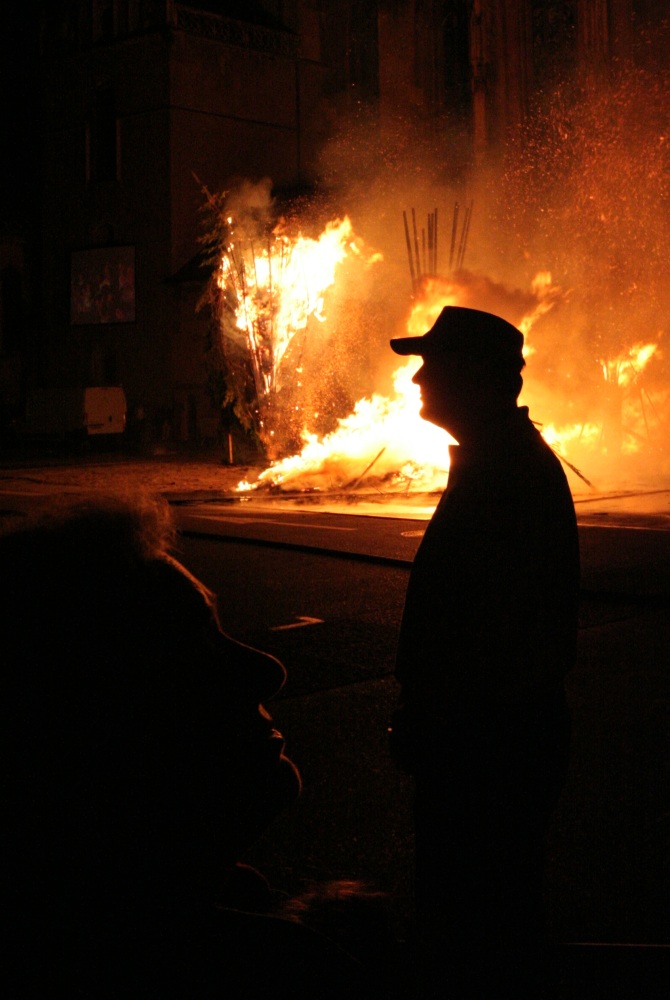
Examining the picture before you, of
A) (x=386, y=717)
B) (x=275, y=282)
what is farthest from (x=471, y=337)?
(x=275, y=282)

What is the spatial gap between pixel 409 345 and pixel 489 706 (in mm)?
1037

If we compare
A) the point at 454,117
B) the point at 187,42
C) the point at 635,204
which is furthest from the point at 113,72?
the point at 635,204

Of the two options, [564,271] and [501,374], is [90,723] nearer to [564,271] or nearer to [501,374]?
[501,374]

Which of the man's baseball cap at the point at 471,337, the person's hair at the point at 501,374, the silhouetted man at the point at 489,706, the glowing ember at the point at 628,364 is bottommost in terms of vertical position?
the silhouetted man at the point at 489,706

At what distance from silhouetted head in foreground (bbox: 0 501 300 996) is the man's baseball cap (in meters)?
1.56

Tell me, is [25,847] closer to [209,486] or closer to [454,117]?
[209,486]

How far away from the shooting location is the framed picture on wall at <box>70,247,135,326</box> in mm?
37625

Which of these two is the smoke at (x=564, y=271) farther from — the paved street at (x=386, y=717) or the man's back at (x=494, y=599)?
the man's back at (x=494, y=599)

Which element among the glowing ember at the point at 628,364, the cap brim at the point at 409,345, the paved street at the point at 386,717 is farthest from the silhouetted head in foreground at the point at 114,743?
the glowing ember at the point at 628,364

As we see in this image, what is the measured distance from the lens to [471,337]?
9.40 feet

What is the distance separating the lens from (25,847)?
51.3 inches

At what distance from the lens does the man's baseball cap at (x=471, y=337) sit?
Result: 2863 mm

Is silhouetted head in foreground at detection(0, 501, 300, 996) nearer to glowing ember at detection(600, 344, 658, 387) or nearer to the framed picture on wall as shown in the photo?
glowing ember at detection(600, 344, 658, 387)

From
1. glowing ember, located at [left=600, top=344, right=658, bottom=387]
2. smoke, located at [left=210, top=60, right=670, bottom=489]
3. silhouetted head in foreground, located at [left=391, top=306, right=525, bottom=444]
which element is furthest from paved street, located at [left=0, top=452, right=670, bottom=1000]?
glowing ember, located at [left=600, top=344, right=658, bottom=387]
